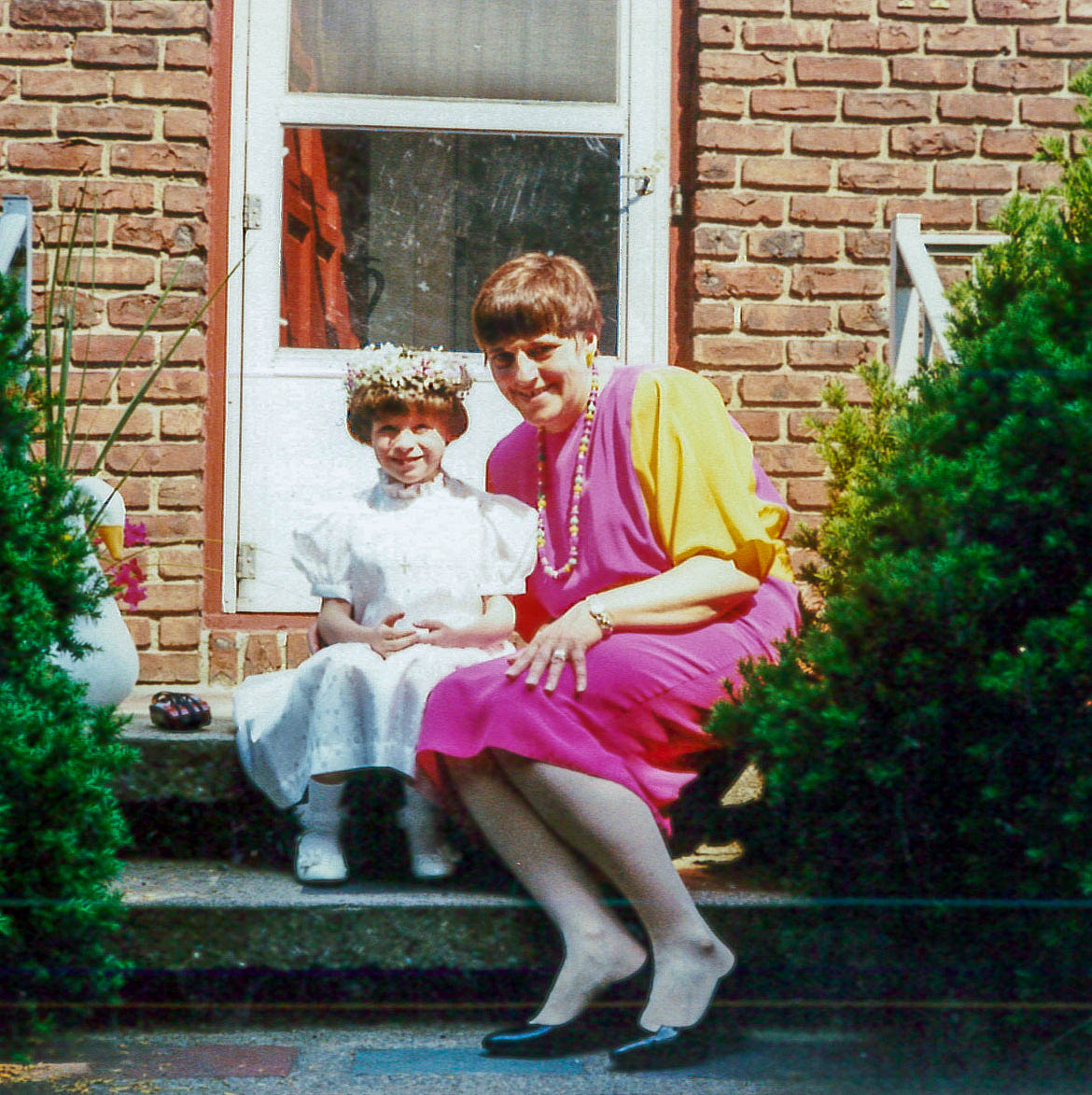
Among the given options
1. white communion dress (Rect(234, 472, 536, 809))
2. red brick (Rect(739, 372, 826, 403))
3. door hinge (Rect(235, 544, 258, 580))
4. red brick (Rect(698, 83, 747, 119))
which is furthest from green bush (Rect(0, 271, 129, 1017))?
red brick (Rect(698, 83, 747, 119))

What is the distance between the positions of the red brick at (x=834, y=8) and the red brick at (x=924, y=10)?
63 mm

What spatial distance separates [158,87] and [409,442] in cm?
197

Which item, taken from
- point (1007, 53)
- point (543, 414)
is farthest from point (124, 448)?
point (1007, 53)

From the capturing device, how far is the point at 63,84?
4.23m

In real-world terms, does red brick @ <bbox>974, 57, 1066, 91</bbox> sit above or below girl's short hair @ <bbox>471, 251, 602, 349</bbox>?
above

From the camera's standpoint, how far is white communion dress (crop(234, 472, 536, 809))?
8.93 feet

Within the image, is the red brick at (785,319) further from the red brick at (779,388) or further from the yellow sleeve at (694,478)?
the yellow sleeve at (694,478)

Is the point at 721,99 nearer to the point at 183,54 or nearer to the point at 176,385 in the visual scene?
the point at 183,54

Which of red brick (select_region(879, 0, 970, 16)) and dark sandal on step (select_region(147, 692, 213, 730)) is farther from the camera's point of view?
red brick (select_region(879, 0, 970, 16))

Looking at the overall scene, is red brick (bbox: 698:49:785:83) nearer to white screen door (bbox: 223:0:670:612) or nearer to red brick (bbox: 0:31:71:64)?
white screen door (bbox: 223:0:670:612)

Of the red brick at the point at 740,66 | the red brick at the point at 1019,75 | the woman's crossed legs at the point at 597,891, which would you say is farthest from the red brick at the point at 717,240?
the woman's crossed legs at the point at 597,891

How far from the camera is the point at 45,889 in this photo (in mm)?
2291

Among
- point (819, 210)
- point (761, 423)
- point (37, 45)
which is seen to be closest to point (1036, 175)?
point (819, 210)

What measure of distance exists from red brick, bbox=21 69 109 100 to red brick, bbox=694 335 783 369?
1979 mm
